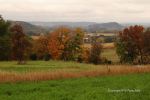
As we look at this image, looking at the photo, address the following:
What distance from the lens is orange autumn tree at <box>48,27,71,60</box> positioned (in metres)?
88.4

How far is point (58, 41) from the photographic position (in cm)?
9150

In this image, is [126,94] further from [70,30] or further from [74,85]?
[70,30]

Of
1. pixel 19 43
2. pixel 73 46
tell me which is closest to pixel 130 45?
pixel 73 46

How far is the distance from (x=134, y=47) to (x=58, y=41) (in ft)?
63.9

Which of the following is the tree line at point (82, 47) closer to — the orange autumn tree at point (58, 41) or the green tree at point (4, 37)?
the orange autumn tree at point (58, 41)

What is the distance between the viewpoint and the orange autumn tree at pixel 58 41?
8838cm

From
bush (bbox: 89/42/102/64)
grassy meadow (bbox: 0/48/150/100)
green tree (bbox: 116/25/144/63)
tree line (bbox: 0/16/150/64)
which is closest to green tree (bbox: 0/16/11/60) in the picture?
tree line (bbox: 0/16/150/64)

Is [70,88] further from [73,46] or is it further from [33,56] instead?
[73,46]

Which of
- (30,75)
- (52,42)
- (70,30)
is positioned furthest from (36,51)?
(30,75)

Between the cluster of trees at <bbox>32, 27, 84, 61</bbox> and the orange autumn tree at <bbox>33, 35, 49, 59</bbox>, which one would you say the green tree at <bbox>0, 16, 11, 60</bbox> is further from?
the cluster of trees at <bbox>32, 27, 84, 61</bbox>

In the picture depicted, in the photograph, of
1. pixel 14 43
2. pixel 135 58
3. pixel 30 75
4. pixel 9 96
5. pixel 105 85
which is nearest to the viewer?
pixel 9 96

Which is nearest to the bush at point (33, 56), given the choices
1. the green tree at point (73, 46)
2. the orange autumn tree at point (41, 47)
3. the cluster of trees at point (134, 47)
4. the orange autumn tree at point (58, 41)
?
the orange autumn tree at point (41, 47)

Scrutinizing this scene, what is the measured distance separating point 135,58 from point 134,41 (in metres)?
4.09

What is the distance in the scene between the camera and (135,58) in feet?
279
